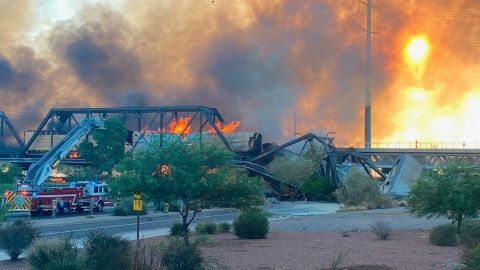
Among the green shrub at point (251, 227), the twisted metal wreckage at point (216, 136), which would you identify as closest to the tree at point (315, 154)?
the twisted metal wreckage at point (216, 136)

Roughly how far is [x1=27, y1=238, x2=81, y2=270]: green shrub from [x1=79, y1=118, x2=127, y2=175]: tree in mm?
72152

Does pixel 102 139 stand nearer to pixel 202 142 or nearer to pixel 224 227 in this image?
pixel 224 227

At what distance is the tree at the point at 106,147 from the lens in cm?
9125

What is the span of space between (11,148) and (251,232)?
85337 mm

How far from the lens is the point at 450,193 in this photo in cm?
3170

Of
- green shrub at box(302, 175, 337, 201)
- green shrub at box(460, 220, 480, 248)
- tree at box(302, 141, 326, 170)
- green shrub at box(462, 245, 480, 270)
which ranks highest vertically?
tree at box(302, 141, 326, 170)

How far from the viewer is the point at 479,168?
33531 millimetres

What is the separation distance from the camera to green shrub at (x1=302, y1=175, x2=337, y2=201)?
87188 mm

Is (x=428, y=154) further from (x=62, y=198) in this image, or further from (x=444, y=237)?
(x=444, y=237)

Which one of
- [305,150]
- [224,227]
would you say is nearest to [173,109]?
[305,150]

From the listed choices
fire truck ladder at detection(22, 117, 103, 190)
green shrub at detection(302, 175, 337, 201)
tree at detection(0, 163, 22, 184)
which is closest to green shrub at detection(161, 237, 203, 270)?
fire truck ladder at detection(22, 117, 103, 190)

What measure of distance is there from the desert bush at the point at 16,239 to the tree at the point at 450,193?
17893 millimetres

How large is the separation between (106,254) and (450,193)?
785 inches

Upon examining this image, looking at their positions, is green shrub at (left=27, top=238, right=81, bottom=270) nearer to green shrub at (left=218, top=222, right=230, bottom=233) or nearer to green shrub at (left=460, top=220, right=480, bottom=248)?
green shrub at (left=460, top=220, right=480, bottom=248)
